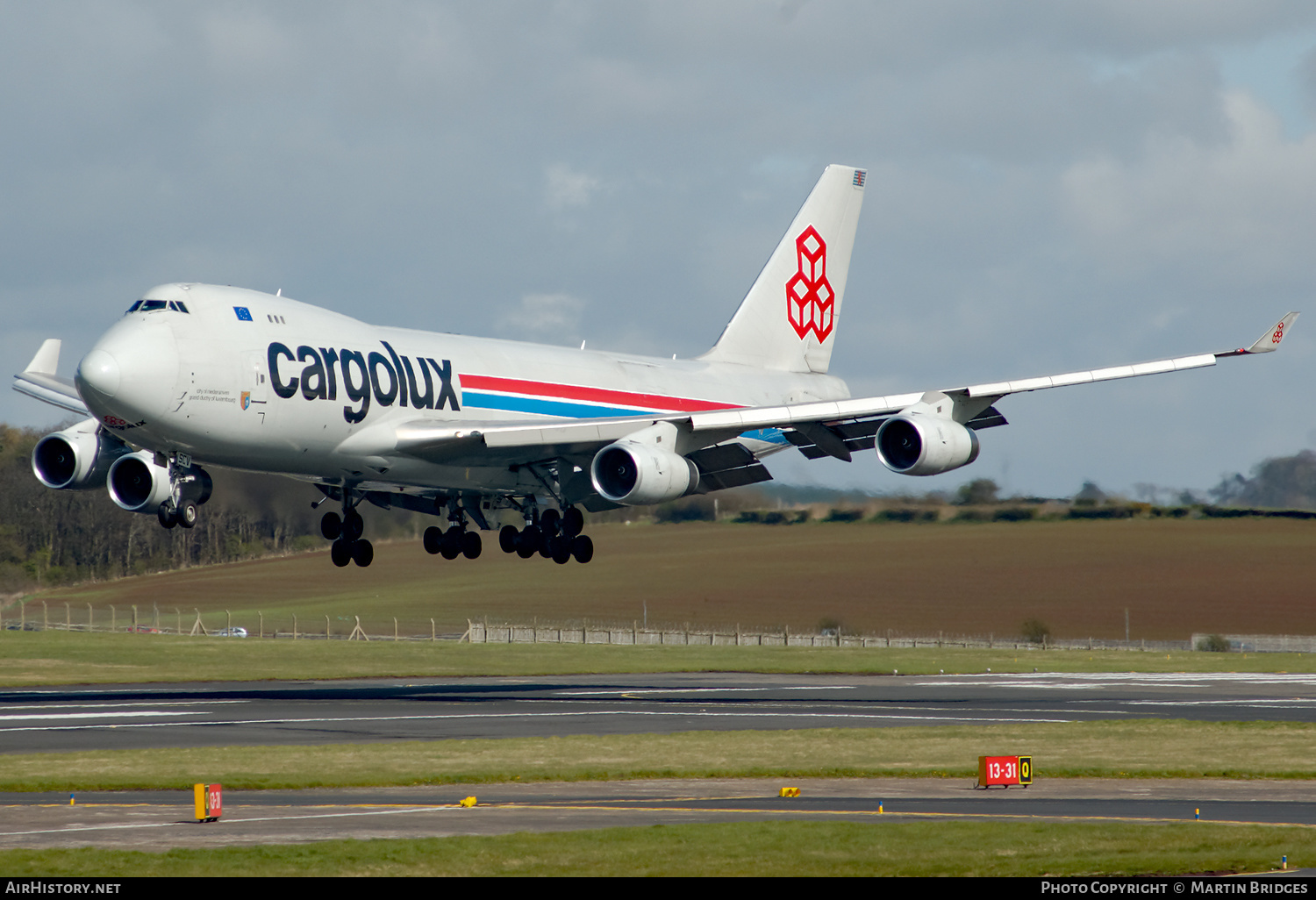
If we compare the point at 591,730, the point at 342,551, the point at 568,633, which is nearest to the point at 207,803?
the point at 591,730

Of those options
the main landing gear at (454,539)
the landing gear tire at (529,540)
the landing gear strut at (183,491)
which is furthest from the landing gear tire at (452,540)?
the landing gear strut at (183,491)

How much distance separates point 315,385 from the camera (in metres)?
43.3

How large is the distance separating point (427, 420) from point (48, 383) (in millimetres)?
14106

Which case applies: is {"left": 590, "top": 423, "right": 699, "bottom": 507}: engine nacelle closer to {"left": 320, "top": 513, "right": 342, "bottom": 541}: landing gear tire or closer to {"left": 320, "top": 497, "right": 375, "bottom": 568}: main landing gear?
{"left": 320, "top": 497, "right": 375, "bottom": 568}: main landing gear

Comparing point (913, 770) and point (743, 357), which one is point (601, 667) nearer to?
point (743, 357)

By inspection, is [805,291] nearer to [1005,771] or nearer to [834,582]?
[1005,771]

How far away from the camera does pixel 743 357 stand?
6031 centimetres

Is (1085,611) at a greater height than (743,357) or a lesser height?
lesser

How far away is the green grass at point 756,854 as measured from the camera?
832 inches

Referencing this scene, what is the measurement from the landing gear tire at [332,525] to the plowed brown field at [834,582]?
2780cm

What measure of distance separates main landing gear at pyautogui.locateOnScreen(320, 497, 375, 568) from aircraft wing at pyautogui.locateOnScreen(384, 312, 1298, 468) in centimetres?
697

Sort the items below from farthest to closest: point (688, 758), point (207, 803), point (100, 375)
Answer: point (100, 375) → point (688, 758) → point (207, 803)
